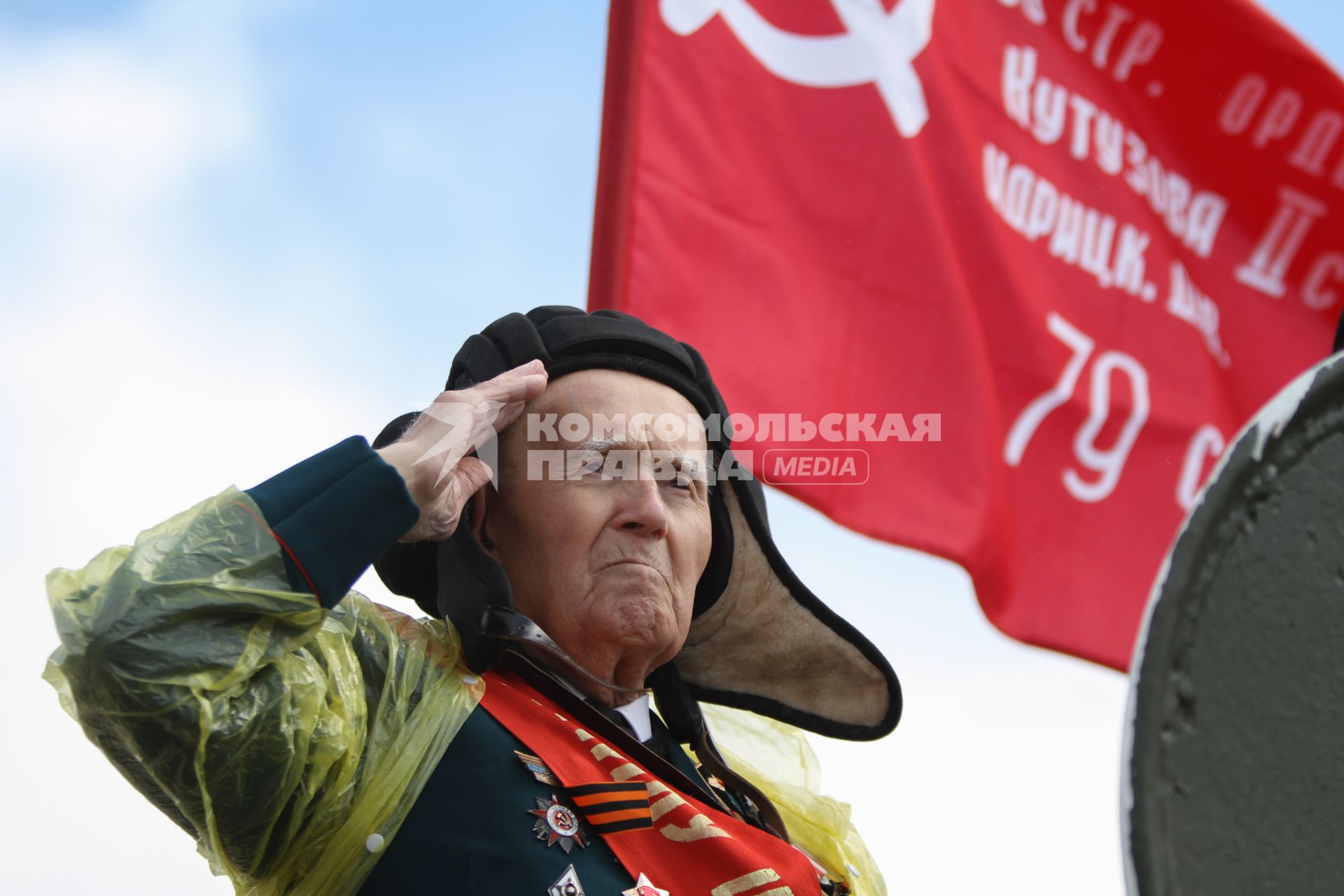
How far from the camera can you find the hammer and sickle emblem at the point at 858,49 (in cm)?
451

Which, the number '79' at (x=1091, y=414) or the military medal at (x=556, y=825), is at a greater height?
the military medal at (x=556, y=825)

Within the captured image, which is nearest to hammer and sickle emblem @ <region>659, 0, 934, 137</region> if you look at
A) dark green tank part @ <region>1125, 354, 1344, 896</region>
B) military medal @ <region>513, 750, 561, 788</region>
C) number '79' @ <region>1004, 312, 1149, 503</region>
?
number '79' @ <region>1004, 312, 1149, 503</region>

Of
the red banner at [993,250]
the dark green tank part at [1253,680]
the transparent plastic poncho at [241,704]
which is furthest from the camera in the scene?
the red banner at [993,250]

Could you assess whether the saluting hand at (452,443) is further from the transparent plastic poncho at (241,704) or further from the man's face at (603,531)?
the transparent plastic poncho at (241,704)

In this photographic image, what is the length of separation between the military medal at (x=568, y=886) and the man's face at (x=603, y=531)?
612mm

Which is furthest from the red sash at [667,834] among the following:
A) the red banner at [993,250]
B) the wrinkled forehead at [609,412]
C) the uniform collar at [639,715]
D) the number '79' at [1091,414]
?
the number '79' at [1091,414]

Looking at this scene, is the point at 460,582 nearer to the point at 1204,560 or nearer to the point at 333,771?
the point at 333,771

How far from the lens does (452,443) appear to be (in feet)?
7.82

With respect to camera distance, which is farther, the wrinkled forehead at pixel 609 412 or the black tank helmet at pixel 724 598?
the black tank helmet at pixel 724 598

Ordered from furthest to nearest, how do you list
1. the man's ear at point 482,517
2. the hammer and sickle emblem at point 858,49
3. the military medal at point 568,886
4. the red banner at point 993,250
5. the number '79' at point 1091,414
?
the number '79' at point 1091,414 → the hammer and sickle emblem at point 858,49 → the red banner at point 993,250 → the man's ear at point 482,517 → the military medal at point 568,886

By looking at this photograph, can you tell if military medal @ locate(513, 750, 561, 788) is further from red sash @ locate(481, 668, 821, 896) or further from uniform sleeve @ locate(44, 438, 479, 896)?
uniform sleeve @ locate(44, 438, 479, 896)

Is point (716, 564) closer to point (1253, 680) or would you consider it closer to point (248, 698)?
point (248, 698)

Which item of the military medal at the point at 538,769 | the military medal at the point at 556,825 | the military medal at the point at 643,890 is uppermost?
the military medal at the point at 538,769

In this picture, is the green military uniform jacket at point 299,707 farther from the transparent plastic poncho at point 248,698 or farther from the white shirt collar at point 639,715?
the white shirt collar at point 639,715
